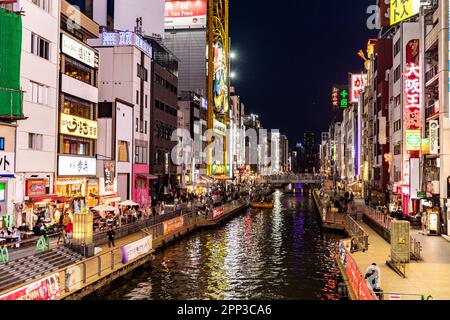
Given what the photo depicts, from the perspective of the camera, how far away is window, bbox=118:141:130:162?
212ft

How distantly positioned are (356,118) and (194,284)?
104m

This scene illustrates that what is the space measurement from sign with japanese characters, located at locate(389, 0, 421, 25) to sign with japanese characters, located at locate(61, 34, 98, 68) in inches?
1437

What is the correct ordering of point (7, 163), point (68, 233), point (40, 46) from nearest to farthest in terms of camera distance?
point (68, 233)
point (7, 163)
point (40, 46)

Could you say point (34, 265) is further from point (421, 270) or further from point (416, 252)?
point (416, 252)

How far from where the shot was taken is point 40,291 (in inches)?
867

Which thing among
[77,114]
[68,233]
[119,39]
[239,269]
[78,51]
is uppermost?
[119,39]

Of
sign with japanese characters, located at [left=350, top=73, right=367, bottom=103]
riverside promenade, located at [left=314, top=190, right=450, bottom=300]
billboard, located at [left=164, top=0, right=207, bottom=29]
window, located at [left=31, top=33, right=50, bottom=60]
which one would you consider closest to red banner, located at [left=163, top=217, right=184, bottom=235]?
window, located at [left=31, top=33, right=50, bottom=60]

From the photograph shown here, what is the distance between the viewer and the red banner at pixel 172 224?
50.1 meters

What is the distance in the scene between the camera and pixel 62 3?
49781 mm

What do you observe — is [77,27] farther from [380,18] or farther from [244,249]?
[380,18]

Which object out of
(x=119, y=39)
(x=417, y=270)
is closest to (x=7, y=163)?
(x=417, y=270)

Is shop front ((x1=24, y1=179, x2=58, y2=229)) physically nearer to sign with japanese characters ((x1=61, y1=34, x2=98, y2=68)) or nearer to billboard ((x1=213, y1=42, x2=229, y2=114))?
sign with japanese characters ((x1=61, y1=34, x2=98, y2=68))

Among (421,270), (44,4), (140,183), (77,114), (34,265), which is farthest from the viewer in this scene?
(140,183)

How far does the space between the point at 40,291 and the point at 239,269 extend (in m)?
19.5
